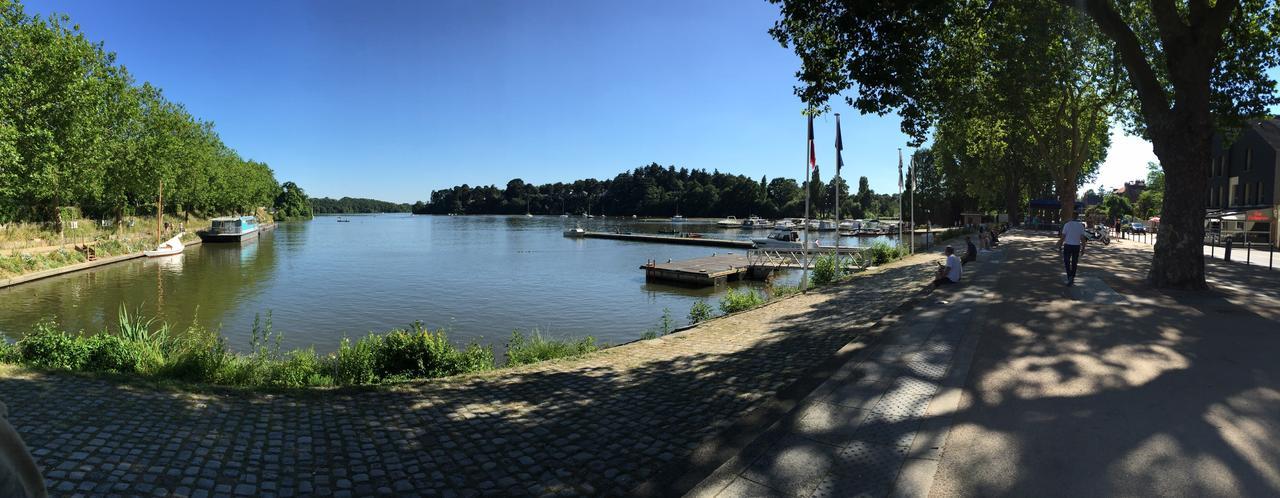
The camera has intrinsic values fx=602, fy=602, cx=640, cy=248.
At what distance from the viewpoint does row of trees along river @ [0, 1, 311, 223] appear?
26.9 m

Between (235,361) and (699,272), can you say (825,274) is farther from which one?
(235,361)

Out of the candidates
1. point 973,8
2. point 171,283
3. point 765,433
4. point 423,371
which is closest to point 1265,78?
point 973,8

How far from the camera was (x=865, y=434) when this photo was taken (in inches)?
193

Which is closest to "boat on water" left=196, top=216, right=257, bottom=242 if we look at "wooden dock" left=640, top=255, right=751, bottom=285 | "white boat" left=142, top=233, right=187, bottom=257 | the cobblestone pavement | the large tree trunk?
"white boat" left=142, top=233, right=187, bottom=257

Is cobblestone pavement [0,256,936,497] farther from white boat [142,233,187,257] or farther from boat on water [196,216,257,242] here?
boat on water [196,216,257,242]

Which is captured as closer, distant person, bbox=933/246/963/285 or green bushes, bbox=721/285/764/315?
distant person, bbox=933/246/963/285

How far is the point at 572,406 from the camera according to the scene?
6742 millimetres

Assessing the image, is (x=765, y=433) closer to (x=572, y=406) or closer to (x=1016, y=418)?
(x=1016, y=418)

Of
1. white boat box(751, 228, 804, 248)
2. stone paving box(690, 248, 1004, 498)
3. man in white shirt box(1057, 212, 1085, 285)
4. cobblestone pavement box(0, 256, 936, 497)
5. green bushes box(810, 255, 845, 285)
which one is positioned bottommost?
white boat box(751, 228, 804, 248)

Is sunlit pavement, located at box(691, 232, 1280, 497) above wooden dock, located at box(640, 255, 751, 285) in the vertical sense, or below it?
above

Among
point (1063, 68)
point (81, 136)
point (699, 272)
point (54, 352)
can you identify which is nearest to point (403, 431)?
point (54, 352)

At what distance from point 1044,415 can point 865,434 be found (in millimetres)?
1576

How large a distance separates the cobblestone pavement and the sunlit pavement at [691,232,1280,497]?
3.31ft

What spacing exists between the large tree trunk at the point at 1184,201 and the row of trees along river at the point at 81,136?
35525 millimetres
